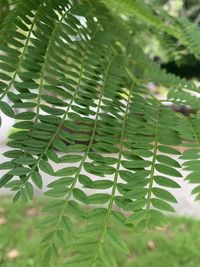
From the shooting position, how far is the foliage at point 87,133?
0.57 m

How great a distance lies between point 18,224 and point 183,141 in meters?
3.00

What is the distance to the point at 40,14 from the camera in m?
0.80

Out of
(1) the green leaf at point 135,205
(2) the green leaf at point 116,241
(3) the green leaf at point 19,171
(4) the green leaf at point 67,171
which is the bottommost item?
(2) the green leaf at point 116,241

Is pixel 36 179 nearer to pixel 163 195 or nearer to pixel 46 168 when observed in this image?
pixel 46 168

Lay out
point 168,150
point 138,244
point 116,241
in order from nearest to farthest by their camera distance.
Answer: point 116,241 → point 168,150 → point 138,244

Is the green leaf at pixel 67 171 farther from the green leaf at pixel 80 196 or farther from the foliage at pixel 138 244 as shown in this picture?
the foliage at pixel 138 244

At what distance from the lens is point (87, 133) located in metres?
0.73

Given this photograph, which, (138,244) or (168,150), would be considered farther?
(138,244)

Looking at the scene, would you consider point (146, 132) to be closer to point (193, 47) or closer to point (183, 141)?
point (183, 141)

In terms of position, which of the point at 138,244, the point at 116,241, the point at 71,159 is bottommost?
the point at 138,244

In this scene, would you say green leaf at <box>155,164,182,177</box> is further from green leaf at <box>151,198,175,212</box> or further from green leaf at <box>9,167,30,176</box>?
green leaf at <box>9,167,30,176</box>

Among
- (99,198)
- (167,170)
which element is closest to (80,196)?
(99,198)

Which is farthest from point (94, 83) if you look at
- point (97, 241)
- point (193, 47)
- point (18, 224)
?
point (18, 224)

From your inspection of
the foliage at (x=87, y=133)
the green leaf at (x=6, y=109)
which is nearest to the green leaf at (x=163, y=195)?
the foliage at (x=87, y=133)
